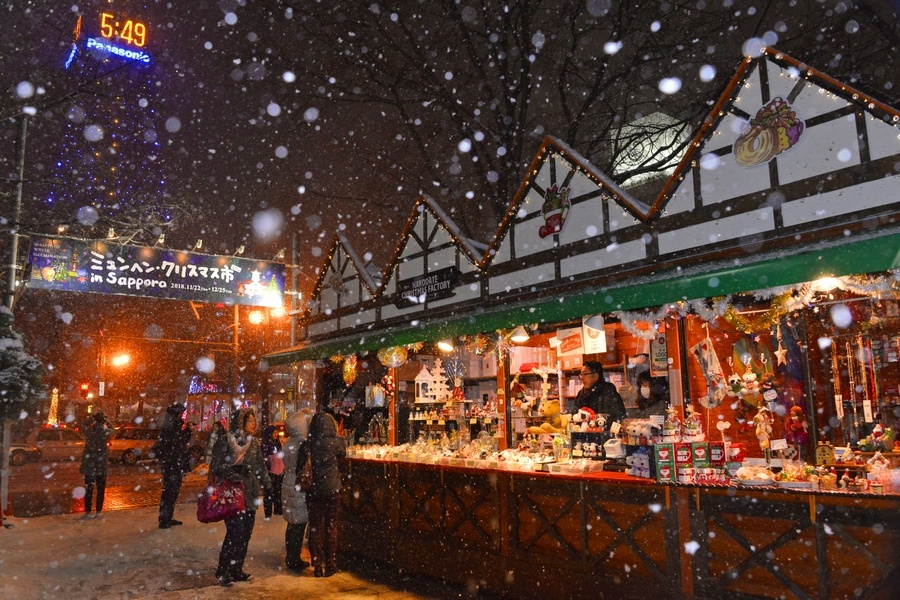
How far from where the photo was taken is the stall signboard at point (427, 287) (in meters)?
9.66

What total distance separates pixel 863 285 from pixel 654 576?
10.6 feet

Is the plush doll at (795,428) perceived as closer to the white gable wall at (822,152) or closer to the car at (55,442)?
the white gable wall at (822,152)

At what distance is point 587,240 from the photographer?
755 centimetres

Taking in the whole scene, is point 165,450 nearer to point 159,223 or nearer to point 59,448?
point 159,223

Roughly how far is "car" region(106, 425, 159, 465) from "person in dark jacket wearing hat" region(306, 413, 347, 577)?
22820 millimetres

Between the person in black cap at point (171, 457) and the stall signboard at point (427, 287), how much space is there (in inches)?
195

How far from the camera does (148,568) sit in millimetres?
8359

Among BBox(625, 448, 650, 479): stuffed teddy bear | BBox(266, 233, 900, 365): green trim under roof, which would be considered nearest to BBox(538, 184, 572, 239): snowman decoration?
BBox(266, 233, 900, 365): green trim under roof

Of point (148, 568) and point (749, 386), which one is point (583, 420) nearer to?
point (749, 386)

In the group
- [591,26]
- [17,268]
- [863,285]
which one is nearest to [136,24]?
[17,268]

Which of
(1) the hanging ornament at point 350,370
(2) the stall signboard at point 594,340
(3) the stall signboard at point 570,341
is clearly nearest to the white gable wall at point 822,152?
(2) the stall signboard at point 594,340

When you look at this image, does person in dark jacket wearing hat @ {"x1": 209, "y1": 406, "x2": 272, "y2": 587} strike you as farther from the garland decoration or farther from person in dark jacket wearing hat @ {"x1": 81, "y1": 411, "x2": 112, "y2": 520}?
person in dark jacket wearing hat @ {"x1": 81, "y1": 411, "x2": 112, "y2": 520}

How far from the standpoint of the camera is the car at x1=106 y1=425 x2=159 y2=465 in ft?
91.8

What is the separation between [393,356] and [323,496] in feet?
9.76
